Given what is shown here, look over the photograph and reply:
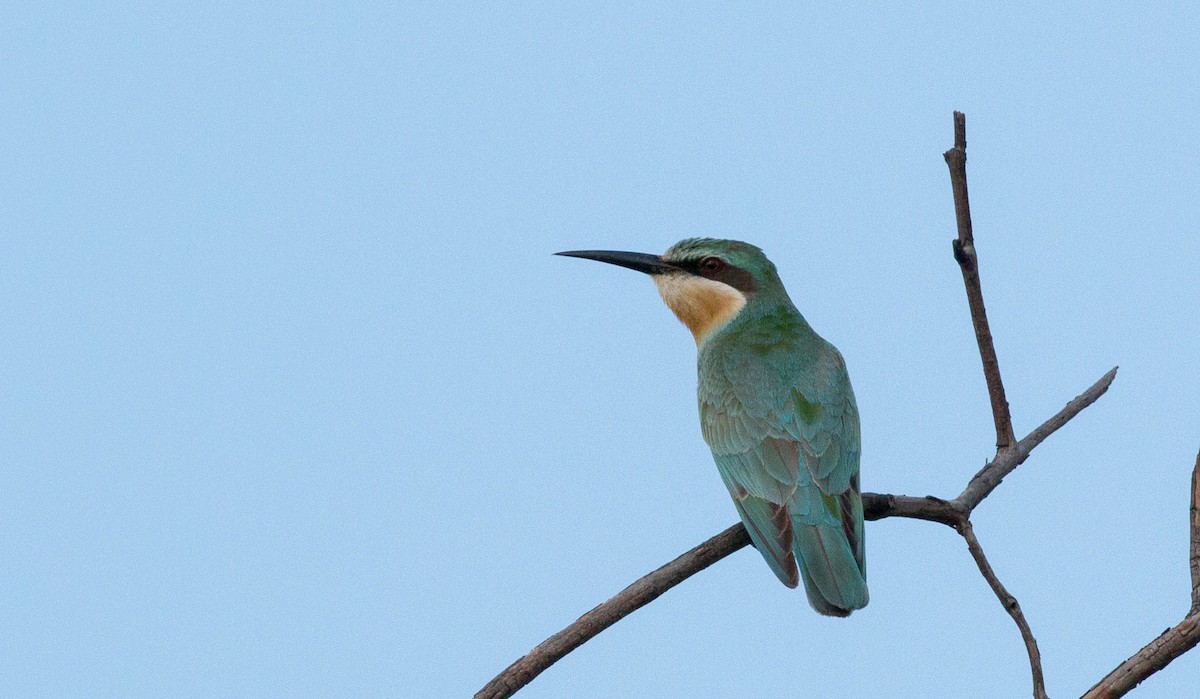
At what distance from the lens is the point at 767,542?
4.55 m

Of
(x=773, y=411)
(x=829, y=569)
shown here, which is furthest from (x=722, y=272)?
Answer: (x=829, y=569)

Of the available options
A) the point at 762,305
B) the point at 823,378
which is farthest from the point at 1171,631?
the point at 762,305

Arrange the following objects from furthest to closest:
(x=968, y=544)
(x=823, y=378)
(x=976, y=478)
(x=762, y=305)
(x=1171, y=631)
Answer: (x=762, y=305), (x=823, y=378), (x=976, y=478), (x=968, y=544), (x=1171, y=631)

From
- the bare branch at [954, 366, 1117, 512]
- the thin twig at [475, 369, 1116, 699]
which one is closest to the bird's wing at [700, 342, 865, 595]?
the thin twig at [475, 369, 1116, 699]

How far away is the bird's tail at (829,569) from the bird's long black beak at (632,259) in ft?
6.79

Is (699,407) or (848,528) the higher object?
(699,407)

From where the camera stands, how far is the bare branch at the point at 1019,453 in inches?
166

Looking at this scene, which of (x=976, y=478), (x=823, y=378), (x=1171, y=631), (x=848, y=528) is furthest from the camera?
(x=823, y=378)

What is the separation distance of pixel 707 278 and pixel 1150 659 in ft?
11.5

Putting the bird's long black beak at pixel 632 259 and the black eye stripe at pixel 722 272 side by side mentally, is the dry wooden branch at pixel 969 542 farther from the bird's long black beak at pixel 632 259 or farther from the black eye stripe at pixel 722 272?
the bird's long black beak at pixel 632 259

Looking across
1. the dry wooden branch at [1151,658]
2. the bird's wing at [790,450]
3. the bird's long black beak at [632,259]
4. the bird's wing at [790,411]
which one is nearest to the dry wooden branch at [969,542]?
the dry wooden branch at [1151,658]

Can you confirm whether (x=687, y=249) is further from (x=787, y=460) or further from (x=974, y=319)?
(x=974, y=319)

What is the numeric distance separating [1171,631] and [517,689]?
1604 millimetres

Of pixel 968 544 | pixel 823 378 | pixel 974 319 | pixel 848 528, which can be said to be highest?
pixel 823 378
